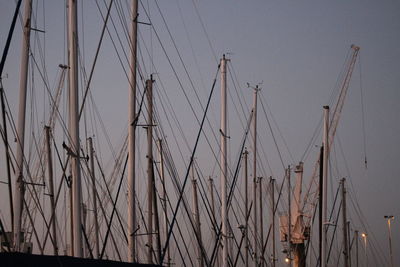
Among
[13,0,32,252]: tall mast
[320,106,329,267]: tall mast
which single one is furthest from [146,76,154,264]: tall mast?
[320,106,329,267]: tall mast

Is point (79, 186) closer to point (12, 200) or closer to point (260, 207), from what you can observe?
point (12, 200)

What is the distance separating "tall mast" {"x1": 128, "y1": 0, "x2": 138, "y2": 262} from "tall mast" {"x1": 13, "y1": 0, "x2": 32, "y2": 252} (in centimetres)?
482

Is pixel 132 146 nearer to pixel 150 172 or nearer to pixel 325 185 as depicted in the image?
pixel 150 172

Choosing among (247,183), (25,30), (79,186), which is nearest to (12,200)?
(79,186)

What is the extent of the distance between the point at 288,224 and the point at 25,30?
37.2 m

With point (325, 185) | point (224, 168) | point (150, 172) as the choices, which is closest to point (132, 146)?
point (150, 172)

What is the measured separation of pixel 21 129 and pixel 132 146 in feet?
16.8

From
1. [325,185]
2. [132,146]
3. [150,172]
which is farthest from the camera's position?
[325,185]

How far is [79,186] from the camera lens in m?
24.4

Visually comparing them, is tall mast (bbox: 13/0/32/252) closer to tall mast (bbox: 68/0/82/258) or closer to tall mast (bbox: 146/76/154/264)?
tall mast (bbox: 68/0/82/258)

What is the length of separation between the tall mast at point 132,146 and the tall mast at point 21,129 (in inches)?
190

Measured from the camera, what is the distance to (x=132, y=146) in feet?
101

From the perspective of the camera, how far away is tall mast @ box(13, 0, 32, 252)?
27.5 m

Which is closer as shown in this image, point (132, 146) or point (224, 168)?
point (132, 146)
